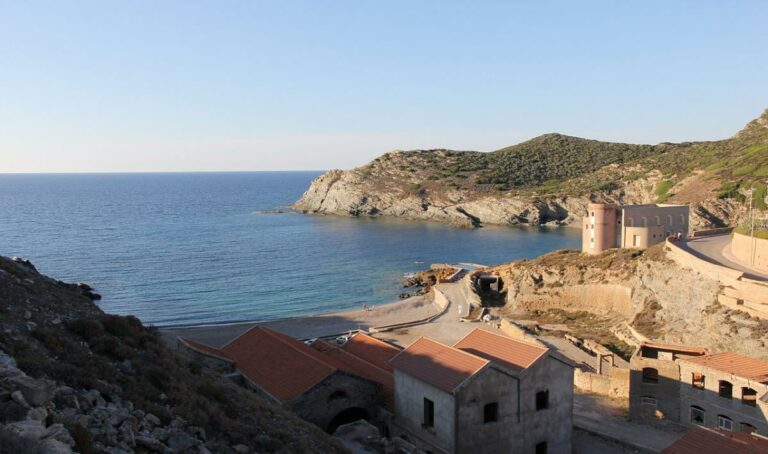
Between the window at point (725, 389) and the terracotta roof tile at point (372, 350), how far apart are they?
14576 mm

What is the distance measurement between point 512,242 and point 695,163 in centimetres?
4991

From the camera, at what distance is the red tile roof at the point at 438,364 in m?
21.0

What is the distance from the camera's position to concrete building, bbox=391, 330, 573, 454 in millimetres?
20703

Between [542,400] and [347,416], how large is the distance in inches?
311

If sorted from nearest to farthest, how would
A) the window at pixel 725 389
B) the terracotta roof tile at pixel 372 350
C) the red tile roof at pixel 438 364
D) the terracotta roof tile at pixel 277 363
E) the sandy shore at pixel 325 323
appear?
the red tile roof at pixel 438 364 → the terracotta roof tile at pixel 277 363 → the window at pixel 725 389 → the terracotta roof tile at pixel 372 350 → the sandy shore at pixel 325 323

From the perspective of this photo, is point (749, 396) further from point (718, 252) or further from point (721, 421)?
point (718, 252)

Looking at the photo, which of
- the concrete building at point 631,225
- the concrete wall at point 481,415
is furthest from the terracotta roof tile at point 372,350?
the concrete building at point 631,225

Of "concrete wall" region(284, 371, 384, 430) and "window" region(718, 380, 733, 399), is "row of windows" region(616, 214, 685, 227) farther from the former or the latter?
"concrete wall" region(284, 371, 384, 430)

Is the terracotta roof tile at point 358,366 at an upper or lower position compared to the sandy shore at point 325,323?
upper

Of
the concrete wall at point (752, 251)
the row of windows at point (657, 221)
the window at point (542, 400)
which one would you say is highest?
the row of windows at point (657, 221)

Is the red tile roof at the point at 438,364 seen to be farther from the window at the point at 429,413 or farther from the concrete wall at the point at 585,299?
the concrete wall at the point at 585,299

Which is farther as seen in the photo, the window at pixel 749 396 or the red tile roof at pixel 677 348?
the red tile roof at pixel 677 348

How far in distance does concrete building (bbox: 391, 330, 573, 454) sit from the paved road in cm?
2156

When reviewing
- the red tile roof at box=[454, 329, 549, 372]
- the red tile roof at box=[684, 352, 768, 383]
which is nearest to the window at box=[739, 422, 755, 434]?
the red tile roof at box=[684, 352, 768, 383]
